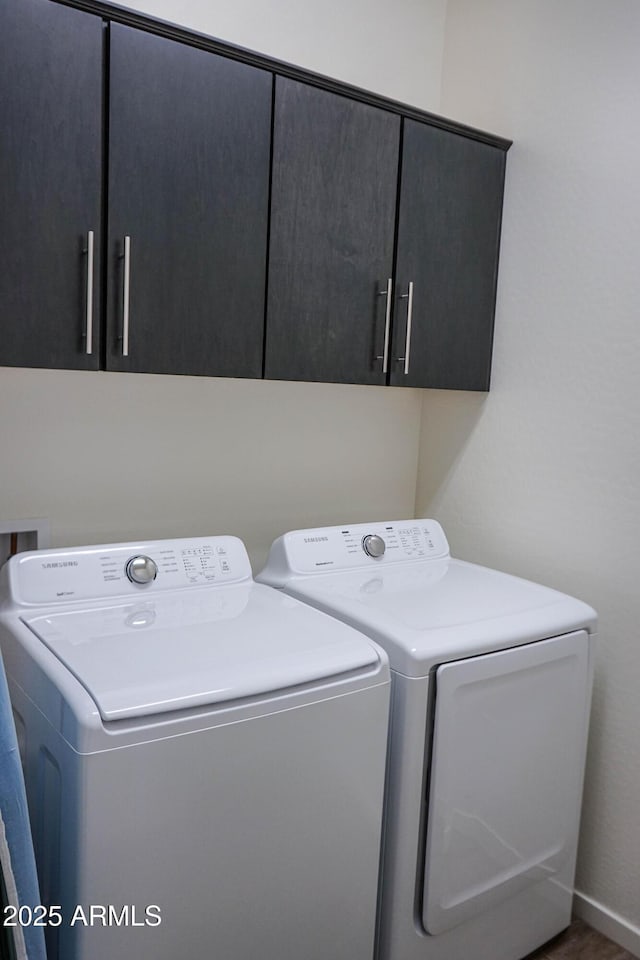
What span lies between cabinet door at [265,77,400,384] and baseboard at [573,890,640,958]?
1544 mm

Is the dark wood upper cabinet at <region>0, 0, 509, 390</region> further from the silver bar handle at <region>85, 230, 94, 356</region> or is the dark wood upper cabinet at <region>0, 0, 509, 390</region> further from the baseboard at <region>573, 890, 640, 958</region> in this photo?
the baseboard at <region>573, 890, 640, 958</region>

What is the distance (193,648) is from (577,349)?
52.6 inches

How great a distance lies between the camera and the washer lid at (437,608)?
1615 mm

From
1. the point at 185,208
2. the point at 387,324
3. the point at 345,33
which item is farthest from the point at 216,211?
the point at 345,33

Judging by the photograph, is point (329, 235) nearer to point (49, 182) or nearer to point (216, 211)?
point (216, 211)

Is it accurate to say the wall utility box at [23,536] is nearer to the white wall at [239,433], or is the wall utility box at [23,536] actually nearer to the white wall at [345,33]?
the white wall at [239,433]

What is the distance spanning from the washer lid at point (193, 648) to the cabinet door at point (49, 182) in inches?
20.9

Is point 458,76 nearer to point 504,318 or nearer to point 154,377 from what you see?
point 504,318

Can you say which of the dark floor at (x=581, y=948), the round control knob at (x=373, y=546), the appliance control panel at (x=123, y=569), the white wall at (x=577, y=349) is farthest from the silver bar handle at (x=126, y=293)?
the dark floor at (x=581, y=948)

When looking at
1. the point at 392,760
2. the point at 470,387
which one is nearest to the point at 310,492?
the point at 470,387

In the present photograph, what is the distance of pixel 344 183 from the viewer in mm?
1895

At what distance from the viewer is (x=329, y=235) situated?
189 centimetres

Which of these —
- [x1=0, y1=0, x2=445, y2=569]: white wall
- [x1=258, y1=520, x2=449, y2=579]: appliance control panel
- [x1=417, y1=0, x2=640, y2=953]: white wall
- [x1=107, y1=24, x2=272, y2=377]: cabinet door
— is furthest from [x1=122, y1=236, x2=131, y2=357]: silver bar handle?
[x1=417, y1=0, x2=640, y2=953]: white wall

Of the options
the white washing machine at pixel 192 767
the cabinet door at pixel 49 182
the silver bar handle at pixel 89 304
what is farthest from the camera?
the silver bar handle at pixel 89 304
